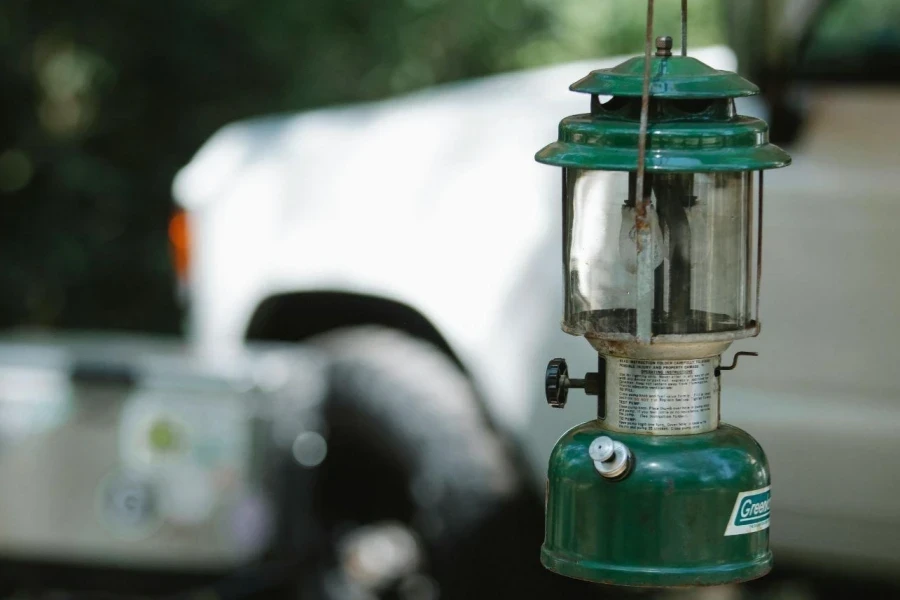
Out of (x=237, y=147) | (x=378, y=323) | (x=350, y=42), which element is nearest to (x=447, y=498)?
(x=378, y=323)

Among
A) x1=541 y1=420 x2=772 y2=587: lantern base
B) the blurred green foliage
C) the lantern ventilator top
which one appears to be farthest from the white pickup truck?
the blurred green foliage

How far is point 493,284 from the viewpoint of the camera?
149 inches

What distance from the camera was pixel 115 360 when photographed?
4480 mm

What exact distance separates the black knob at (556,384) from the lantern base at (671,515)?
0.11 metres

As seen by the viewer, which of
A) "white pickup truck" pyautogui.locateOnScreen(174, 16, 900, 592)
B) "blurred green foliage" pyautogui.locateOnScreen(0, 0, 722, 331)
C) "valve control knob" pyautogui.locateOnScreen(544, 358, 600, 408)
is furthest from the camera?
"blurred green foliage" pyautogui.locateOnScreen(0, 0, 722, 331)

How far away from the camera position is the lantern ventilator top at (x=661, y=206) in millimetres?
1529

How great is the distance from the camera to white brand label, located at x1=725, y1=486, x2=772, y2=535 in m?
1.59

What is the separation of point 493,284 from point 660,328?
7.06 feet

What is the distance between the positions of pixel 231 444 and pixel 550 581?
1036 mm

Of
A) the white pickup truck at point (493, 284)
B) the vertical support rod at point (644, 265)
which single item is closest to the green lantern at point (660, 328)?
the vertical support rod at point (644, 265)

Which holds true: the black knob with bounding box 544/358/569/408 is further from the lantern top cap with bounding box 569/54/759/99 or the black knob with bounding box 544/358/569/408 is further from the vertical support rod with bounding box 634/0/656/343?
the lantern top cap with bounding box 569/54/759/99

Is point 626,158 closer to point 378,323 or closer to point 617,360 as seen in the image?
point 617,360

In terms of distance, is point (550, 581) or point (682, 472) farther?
point (550, 581)

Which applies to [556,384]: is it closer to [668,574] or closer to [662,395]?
[662,395]
